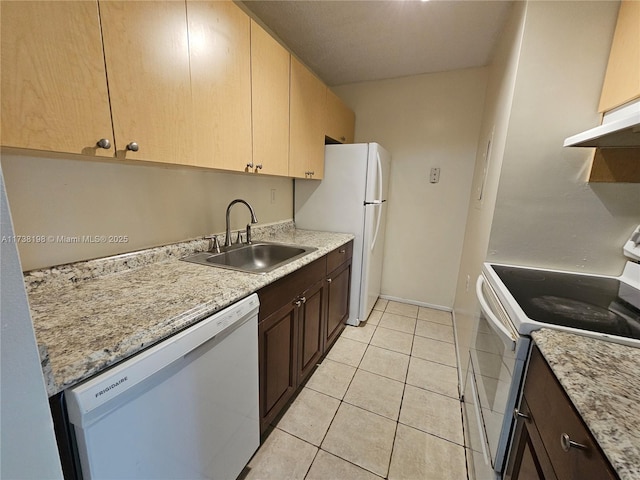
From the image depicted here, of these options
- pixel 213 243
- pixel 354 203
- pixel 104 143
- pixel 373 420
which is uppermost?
pixel 104 143

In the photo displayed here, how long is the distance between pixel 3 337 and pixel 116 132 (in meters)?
0.71

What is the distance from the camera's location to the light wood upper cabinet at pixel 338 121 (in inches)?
89.4

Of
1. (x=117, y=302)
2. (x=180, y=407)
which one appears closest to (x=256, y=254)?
(x=117, y=302)

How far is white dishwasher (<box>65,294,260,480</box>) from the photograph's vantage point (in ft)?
1.97

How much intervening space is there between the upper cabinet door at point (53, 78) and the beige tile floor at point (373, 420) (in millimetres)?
1485

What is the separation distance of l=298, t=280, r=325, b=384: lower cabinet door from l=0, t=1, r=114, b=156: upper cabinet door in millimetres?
1152

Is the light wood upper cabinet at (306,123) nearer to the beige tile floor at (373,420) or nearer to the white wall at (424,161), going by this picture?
the white wall at (424,161)

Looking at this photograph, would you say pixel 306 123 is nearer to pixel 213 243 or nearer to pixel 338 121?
pixel 338 121

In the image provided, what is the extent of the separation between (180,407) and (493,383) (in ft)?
3.66

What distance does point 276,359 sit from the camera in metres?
1.33

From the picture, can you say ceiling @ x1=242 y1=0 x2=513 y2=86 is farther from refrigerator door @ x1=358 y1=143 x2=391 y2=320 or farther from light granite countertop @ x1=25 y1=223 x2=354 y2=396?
light granite countertop @ x1=25 y1=223 x2=354 y2=396

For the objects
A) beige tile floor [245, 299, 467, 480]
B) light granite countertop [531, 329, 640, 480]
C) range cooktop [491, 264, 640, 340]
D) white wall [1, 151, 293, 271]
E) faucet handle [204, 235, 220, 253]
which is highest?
white wall [1, 151, 293, 271]

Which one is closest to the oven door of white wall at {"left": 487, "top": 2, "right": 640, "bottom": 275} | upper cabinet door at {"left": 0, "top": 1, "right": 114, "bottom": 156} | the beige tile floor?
the beige tile floor

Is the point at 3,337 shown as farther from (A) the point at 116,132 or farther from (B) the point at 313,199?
(B) the point at 313,199
